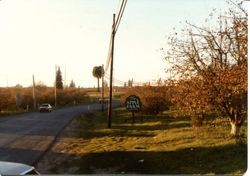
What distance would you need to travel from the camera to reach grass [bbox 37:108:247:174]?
11.3 meters

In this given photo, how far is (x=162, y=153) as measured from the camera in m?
13.3

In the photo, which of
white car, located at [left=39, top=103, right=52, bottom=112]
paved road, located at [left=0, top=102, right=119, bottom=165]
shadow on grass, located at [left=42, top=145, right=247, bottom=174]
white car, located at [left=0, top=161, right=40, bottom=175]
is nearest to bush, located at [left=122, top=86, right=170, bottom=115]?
paved road, located at [left=0, top=102, right=119, bottom=165]

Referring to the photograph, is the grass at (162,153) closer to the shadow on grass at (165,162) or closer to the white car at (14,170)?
the shadow on grass at (165,162)

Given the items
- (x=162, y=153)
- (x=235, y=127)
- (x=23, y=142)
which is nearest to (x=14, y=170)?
(x=162, y=153)

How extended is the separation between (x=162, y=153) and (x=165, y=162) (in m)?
1.21

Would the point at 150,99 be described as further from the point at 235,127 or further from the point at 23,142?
the point at 235,127

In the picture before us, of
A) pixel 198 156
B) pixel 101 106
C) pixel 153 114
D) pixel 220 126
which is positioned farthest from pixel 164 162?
pixel 101 106

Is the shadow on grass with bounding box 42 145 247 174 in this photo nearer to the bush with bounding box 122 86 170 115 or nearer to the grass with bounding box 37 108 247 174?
the grass with bounding box 37 108 247 174

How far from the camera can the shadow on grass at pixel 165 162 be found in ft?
35.8

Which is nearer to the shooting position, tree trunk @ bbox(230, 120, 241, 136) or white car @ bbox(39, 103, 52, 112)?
tree trunk @ bbox(230, 120, 241, 136)

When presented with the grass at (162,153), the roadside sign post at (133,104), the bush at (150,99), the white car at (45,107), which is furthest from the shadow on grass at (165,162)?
the white car at (45,107)

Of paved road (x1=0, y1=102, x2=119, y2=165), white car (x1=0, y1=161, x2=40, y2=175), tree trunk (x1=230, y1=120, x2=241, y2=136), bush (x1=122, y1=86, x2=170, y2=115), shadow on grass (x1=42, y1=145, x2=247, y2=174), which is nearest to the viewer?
white car (x1=0, y1=161, x2=40, y2=175)

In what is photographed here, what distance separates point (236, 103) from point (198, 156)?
1808 mm

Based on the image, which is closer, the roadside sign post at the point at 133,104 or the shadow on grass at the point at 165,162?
the shadow on grass at the point at 165,162
